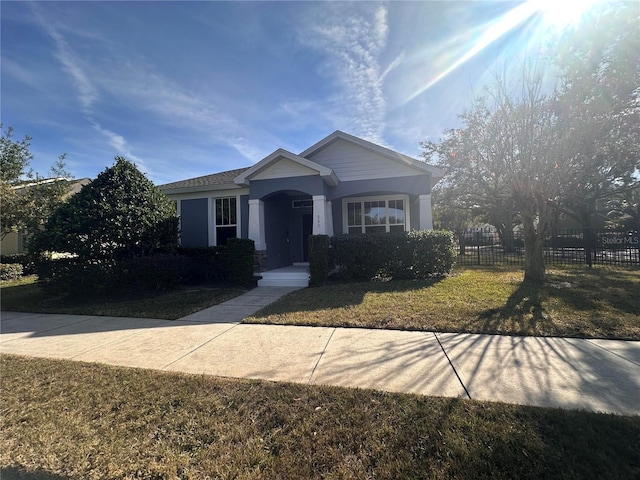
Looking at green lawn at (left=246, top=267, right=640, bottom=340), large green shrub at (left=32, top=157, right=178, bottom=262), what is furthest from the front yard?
large green shrub at (left=32, top=157, right=178, bottom=262)

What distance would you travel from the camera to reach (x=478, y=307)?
6117mm

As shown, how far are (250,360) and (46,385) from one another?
2.30 meters

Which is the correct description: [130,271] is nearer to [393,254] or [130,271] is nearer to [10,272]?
[393,254]

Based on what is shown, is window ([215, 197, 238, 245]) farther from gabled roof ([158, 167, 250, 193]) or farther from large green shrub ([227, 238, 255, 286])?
large green shrub ([227, 238, 255, 286])

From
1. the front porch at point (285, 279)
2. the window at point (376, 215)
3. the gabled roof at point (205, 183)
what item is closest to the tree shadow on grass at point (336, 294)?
the front porch at point (285, 279)

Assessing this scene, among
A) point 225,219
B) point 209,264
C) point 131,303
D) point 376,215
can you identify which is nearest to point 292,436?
point 131,303

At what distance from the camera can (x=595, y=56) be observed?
1038cm

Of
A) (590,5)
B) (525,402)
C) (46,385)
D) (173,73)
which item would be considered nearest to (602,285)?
(525,402)

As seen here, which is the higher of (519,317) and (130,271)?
(130,271)

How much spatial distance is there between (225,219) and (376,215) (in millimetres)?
6428

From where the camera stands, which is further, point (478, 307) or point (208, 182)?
point (208, 182)

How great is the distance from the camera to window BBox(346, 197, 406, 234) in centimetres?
1208

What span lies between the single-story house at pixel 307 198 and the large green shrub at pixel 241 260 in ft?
2.54

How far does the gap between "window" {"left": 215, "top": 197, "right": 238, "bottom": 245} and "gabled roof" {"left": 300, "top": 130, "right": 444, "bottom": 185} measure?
3.80 meters
